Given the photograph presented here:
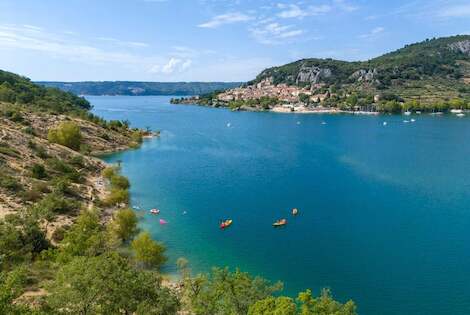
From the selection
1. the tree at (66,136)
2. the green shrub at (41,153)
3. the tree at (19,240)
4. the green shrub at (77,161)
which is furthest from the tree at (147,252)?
the tree at (66,136)

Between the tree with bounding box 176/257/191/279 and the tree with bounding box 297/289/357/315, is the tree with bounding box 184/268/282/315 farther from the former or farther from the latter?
→ the tree with bounding box 176/257/191/279

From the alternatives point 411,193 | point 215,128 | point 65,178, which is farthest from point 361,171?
point 215,128

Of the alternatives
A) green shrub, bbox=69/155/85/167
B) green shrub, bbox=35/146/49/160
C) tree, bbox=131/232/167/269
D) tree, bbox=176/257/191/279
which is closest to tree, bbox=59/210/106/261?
tree, bbox=131/232/167/269

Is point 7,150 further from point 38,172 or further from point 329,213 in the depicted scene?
point 329,213

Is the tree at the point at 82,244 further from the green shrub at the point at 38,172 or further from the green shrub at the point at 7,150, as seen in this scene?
the green shrub at the point at 7,150

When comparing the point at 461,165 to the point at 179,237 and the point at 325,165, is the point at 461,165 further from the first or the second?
the point at 179,237

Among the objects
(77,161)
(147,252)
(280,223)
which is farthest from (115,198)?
(280,223)
